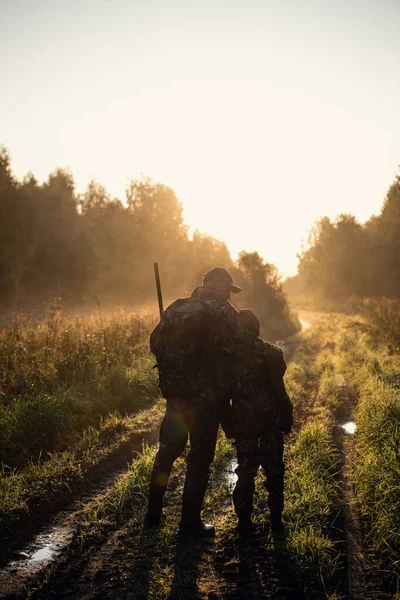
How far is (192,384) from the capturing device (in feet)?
14.0

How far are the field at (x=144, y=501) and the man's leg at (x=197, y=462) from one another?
18cm

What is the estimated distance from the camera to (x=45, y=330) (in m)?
10.8

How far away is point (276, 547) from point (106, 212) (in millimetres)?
42062

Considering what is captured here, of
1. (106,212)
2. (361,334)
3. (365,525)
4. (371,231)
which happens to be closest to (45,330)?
(365,525)

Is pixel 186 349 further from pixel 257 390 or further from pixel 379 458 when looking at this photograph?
pixel 379 458

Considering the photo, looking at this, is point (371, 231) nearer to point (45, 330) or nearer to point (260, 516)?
point (45, 330)

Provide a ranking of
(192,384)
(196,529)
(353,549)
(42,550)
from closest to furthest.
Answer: (353,549)
(42,550)
(196,529)
(192,384)

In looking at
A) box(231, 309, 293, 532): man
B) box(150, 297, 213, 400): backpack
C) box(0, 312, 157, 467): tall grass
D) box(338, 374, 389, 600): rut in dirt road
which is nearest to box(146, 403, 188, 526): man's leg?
box(150, 297, 213, 400): backpack

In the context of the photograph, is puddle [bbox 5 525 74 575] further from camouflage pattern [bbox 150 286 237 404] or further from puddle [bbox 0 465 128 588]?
camouflage pattern [bbox 150 286 237 404]

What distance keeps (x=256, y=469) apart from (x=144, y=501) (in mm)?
1465

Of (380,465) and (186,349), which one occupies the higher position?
(186,349)

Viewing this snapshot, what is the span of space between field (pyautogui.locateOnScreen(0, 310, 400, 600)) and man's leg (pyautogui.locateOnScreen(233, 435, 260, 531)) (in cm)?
18

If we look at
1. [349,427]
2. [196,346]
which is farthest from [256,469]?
[349,427]

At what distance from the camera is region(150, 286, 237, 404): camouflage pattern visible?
4.20 meters
